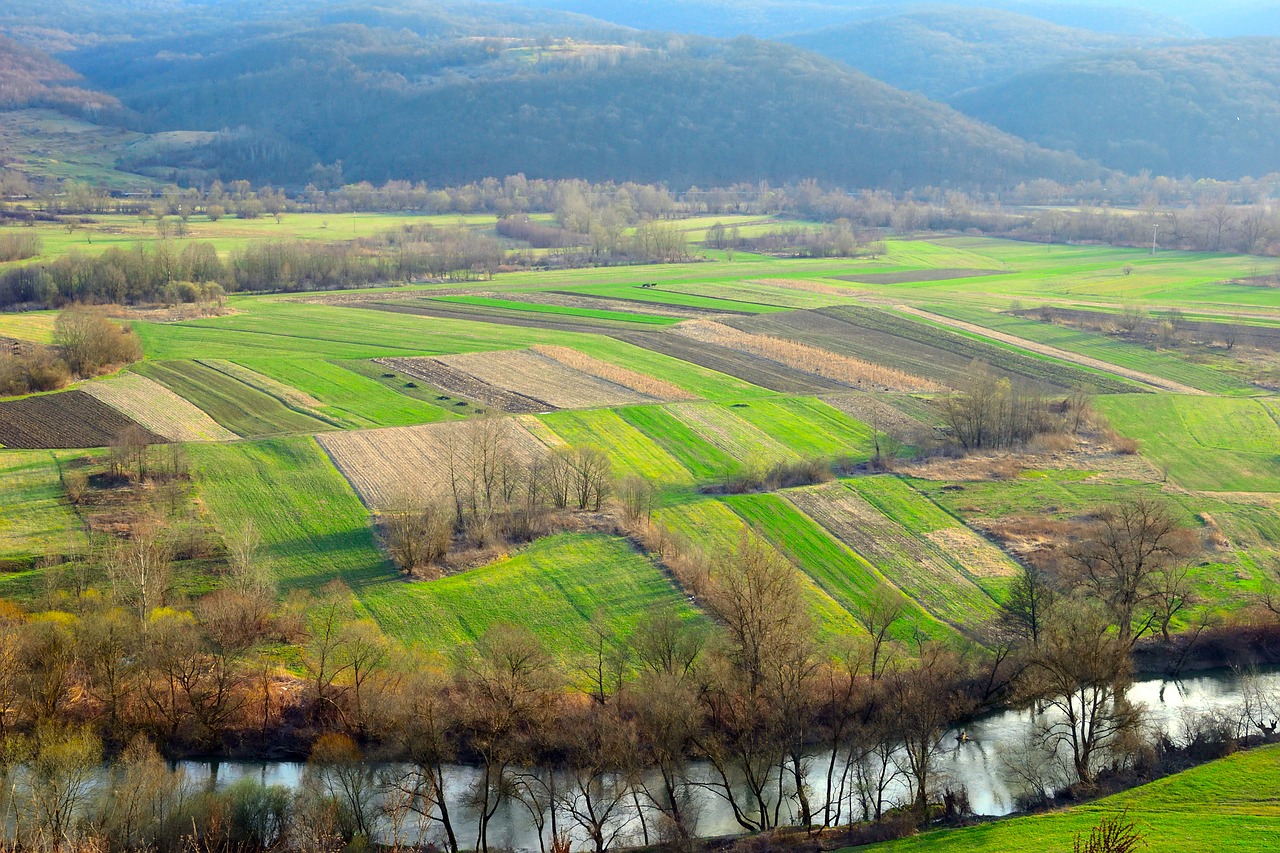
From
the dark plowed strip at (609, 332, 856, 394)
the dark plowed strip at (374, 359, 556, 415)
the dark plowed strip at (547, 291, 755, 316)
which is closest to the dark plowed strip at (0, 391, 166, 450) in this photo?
the dark plowed strip at (374, 359, 556, 415)

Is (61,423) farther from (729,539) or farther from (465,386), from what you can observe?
(729,539)

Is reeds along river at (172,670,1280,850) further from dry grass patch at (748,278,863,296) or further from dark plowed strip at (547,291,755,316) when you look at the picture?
dry grass patch at (748,278,863,296)

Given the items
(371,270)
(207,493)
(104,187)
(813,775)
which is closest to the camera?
(813,775)

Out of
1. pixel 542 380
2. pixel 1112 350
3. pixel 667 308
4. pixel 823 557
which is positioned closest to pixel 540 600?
pixel 823 557

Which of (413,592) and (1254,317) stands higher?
(1254,317)

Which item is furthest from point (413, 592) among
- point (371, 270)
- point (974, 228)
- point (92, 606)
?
point (974, 228)

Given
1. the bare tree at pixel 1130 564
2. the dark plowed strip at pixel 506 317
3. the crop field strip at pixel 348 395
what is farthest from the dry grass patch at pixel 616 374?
the bare tree at pixel 1130 564

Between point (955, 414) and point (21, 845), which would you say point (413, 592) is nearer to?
point (21, 845)
